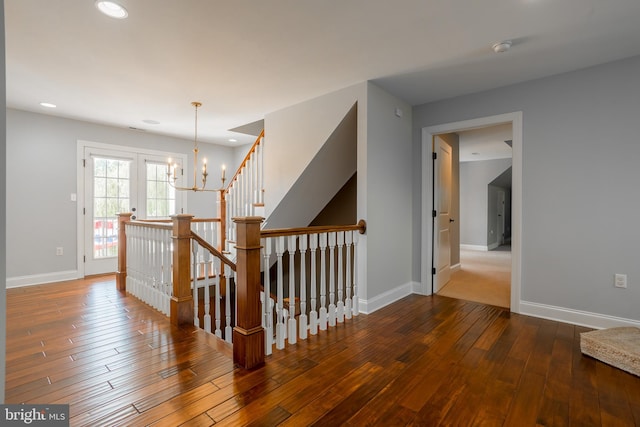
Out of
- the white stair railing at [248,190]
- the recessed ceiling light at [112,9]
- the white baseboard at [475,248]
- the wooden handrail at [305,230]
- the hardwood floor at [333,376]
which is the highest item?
the recessed ceiling light at [112,9]

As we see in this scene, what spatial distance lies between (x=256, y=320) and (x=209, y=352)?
53 cm

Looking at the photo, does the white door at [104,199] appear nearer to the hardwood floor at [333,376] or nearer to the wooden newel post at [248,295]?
the hardwood floor at [333,376]

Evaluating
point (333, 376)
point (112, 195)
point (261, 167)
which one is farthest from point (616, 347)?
point (112, 195)

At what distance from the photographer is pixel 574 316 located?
293 centimetres

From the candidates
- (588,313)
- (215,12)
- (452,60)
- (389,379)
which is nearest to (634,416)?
(389,379)

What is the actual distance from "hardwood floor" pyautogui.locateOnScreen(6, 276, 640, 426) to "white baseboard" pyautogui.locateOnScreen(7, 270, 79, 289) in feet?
5.52

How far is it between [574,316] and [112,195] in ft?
20.9

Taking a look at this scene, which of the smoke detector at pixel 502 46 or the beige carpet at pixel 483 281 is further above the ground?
the smoke detector at pixel 502 46

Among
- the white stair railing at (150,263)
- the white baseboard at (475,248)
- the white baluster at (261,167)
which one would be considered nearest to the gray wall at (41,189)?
the white stair railing at (150,263)

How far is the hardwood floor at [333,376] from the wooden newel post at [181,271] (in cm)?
15

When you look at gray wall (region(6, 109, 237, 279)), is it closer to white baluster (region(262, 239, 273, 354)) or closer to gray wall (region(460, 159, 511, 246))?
white baluster (region(262, 239, 273, 354))

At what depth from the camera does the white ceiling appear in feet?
6.70

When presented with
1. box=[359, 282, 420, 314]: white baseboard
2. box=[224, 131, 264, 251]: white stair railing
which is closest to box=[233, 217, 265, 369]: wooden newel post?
box=[359, 282, 420, 314]: white baseboard

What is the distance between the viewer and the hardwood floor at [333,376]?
5.33 ft
